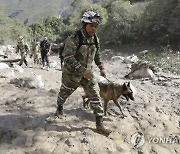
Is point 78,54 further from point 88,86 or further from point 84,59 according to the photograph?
point 88,86

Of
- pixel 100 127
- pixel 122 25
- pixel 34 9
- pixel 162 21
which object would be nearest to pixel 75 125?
pixel 100 127

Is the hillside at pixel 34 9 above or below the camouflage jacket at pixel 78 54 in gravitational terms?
below

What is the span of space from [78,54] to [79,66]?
0.21 metres

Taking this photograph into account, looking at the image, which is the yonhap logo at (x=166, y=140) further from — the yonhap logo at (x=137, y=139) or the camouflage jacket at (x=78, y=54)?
the camouflage jacket at (x=78, y=54)

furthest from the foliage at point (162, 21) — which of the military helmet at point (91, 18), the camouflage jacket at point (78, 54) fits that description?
the military helmet at point (91, 18)

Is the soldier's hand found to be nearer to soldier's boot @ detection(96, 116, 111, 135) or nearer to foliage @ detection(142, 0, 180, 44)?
soldier's boot @ detection(96, 116, 111, 135)

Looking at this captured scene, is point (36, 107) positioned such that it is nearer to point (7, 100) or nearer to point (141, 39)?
point (7, 100)

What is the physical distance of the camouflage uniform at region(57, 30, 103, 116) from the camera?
4.57 metres

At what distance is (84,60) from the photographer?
471 centimetres

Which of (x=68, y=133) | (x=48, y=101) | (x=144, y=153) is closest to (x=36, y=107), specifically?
(x=48, y=101)

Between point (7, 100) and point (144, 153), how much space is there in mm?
2720

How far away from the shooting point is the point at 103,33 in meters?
23.5

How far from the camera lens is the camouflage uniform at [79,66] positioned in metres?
4.57

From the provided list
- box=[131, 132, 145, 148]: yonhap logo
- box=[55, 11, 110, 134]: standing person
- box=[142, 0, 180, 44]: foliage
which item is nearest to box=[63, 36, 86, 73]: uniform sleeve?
box=[55, 11, 110, 134]: standing person
